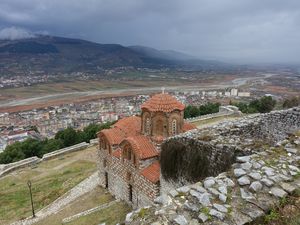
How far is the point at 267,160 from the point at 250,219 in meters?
1.90

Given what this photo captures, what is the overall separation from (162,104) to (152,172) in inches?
174

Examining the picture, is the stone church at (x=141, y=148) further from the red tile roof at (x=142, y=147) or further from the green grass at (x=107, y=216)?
the green grass at (x=107, y=216)

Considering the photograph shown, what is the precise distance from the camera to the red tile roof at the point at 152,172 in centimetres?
1656

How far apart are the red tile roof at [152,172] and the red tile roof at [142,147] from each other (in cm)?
59

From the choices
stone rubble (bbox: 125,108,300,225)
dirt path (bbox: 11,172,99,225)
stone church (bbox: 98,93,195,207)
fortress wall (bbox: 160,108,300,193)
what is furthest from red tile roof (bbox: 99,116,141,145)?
stone rubble (bbox: 125,108,300,225)

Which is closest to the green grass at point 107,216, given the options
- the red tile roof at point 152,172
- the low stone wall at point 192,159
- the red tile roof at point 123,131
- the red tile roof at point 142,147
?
the red tile roof at point 152,172

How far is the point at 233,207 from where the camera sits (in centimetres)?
542

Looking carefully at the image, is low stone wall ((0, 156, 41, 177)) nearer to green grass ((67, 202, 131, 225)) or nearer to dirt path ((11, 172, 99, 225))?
dirt path ((11, 172, 99, 225))

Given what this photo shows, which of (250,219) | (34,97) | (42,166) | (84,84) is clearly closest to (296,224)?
(250,219)

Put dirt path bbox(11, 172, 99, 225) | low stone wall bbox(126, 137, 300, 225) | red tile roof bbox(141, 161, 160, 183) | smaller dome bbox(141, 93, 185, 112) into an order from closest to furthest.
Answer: low stone wall bbox(126, 137, 300, 225) → red tile roof bbox(141, 161, 160, 183) → smaller dome bbox(141, 93, 185, 112) → dirt path bbox(11, 172, 99, 225)

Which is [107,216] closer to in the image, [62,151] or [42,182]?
[42,182]

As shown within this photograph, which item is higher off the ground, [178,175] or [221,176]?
[221,176]

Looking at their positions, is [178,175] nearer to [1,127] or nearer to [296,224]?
[296,224]

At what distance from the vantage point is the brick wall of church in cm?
1712
